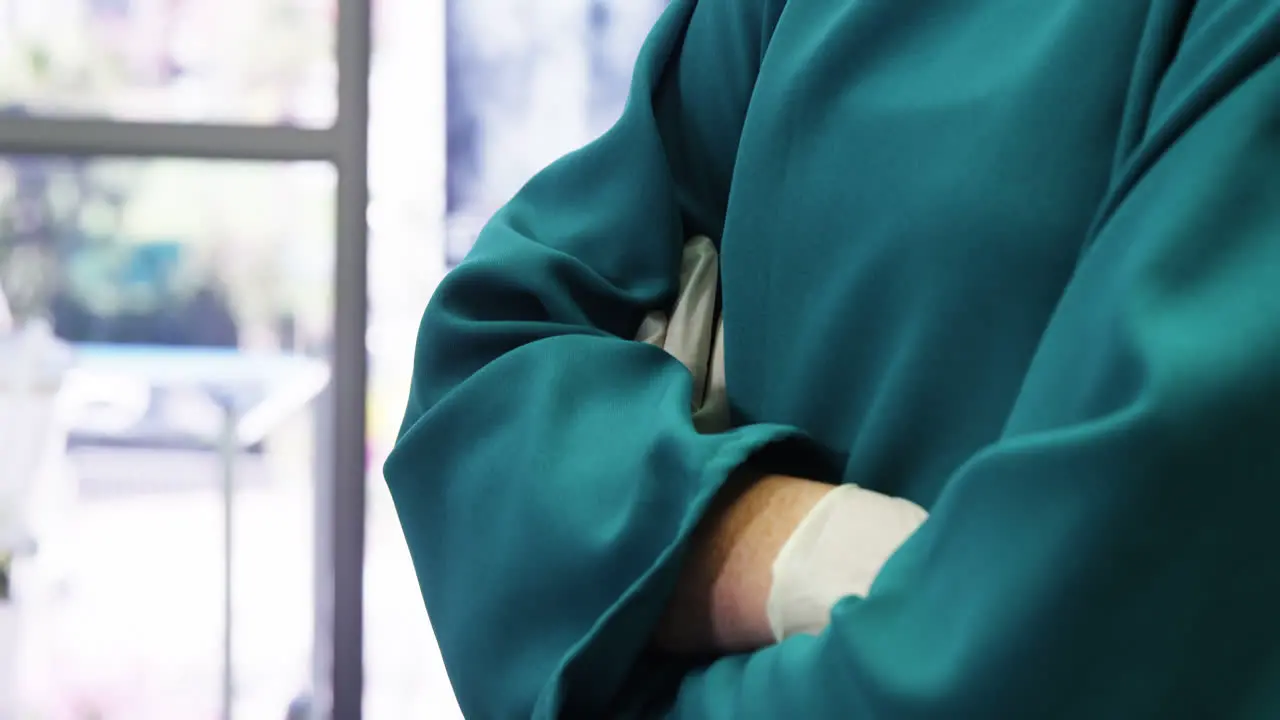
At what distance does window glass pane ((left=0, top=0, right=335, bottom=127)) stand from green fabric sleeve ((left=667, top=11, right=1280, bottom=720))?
1.37 metres

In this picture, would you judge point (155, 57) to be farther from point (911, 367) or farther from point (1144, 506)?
point (1144, 506)

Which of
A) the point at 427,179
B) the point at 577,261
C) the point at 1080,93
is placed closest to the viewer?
the point at 1080,93

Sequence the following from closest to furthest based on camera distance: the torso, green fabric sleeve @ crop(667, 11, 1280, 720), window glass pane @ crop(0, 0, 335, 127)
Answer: green fabric sleeve @ crop(667, 11, 1280, 720) → the torso → window glass pane @ crop(0, 0, 335, 127)

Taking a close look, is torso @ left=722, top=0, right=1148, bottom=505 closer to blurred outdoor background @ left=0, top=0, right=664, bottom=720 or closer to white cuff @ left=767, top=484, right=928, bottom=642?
white cuff @ left=767, top=484, right=928, bottom=642

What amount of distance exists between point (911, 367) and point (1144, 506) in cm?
15

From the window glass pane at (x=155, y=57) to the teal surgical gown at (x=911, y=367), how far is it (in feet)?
3.59

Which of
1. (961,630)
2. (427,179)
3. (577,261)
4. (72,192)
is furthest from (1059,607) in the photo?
(72,192)

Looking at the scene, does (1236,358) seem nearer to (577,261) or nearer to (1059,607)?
(1059,607)

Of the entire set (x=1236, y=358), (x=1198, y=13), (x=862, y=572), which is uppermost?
(x=1198, y=13)

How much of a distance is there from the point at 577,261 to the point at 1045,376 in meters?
0.24

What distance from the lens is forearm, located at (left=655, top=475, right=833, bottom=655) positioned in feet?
1.38

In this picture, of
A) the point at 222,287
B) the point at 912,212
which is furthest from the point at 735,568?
the point at 222,287

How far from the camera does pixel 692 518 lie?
0.42 metres

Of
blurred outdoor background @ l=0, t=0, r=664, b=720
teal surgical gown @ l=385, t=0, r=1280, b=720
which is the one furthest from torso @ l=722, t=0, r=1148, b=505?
blurred outdoor background @ l=0, t=0, r=664, b=720
